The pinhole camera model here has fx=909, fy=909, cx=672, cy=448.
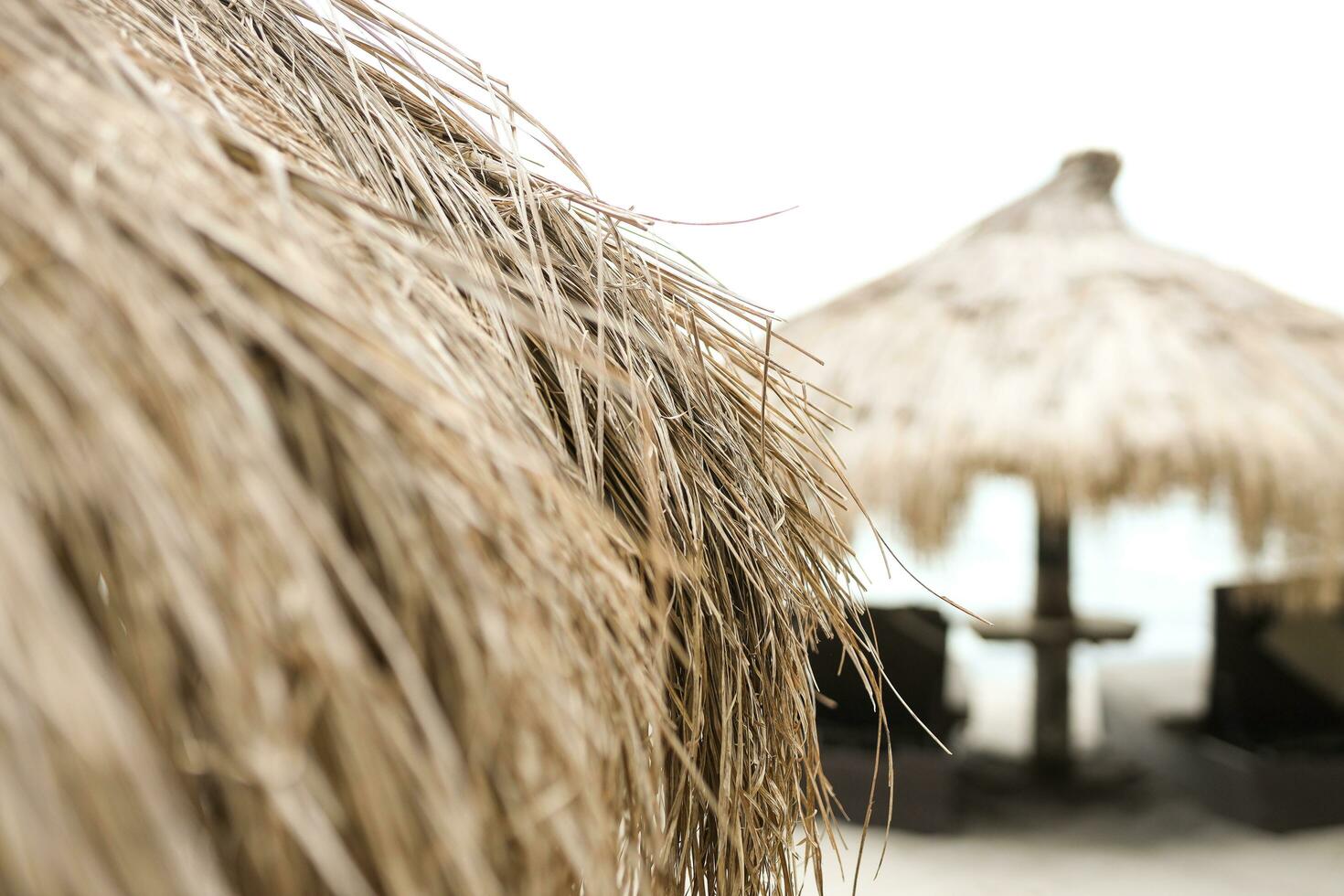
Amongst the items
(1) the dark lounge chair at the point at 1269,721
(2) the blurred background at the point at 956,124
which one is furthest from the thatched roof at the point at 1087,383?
(2) the blurred background at the point at 956,124

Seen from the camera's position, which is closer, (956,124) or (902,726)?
(902,726)

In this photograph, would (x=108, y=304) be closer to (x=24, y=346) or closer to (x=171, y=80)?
(x=24, y=346)

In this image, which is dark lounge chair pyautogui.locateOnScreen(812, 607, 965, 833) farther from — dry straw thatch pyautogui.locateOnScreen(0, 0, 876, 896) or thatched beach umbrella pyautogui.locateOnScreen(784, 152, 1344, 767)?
dry straw thatch pyautogui.locateOnScreen(0, 0, 876, 896)

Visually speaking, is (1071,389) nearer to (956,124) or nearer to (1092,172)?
(1092,172)

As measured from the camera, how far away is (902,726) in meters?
3.36

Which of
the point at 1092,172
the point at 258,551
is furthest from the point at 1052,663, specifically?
the point at 258,551

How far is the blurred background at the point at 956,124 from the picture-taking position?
303 inches

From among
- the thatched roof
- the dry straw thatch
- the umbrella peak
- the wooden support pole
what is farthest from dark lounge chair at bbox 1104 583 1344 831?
the dry straw thatch

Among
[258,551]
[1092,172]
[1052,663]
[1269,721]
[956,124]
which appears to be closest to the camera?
[258,551]

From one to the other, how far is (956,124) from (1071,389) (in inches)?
245

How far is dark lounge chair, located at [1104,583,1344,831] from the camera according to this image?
10.0ft

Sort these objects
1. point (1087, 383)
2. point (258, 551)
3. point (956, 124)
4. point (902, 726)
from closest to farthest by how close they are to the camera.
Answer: point (258, 551), point (1087, 383), point (902, 726), point (956, 124)

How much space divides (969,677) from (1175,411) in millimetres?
2737

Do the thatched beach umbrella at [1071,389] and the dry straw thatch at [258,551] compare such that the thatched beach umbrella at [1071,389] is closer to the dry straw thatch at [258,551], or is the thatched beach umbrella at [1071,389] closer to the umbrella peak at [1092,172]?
the umbrella peak at [1092,172]
